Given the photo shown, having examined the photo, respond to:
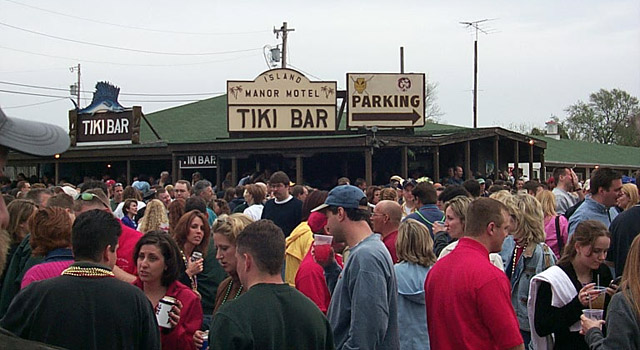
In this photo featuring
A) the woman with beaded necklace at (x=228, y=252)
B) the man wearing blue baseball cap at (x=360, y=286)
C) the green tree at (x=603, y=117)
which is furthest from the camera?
the green tree at (x=603, y=117)

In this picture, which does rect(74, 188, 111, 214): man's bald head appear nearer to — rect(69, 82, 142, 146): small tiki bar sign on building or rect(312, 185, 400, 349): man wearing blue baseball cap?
rect(312, 185, 400, 349): man wearing blue baseball cap

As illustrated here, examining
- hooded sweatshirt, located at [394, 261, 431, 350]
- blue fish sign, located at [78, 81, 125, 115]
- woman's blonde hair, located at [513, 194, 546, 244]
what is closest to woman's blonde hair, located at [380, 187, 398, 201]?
woman's blonde hair, located at [513, 194, 546, 244]

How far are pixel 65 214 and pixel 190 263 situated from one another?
122cm

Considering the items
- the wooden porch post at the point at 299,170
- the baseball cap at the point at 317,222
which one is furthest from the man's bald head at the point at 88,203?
the wooden porch post at the point at 299,170

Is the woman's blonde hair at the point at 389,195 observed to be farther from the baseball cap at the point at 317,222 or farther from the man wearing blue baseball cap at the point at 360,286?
the man wearing blue baseball cap at the point at 360,286

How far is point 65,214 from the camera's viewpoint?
5355mm

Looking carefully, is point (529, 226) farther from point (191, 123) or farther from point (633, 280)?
point (191, 123)

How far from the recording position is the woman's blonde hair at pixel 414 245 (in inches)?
236

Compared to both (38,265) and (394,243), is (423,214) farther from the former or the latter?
(38,265)

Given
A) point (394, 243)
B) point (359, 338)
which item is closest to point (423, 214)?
point (394, 243)

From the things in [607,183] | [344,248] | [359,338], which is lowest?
[359,338]

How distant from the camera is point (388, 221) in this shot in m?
6.56

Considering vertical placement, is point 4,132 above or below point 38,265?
above

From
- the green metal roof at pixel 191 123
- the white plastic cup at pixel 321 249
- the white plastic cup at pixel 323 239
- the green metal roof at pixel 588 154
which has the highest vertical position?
the green metal roof at pixel 191 123
